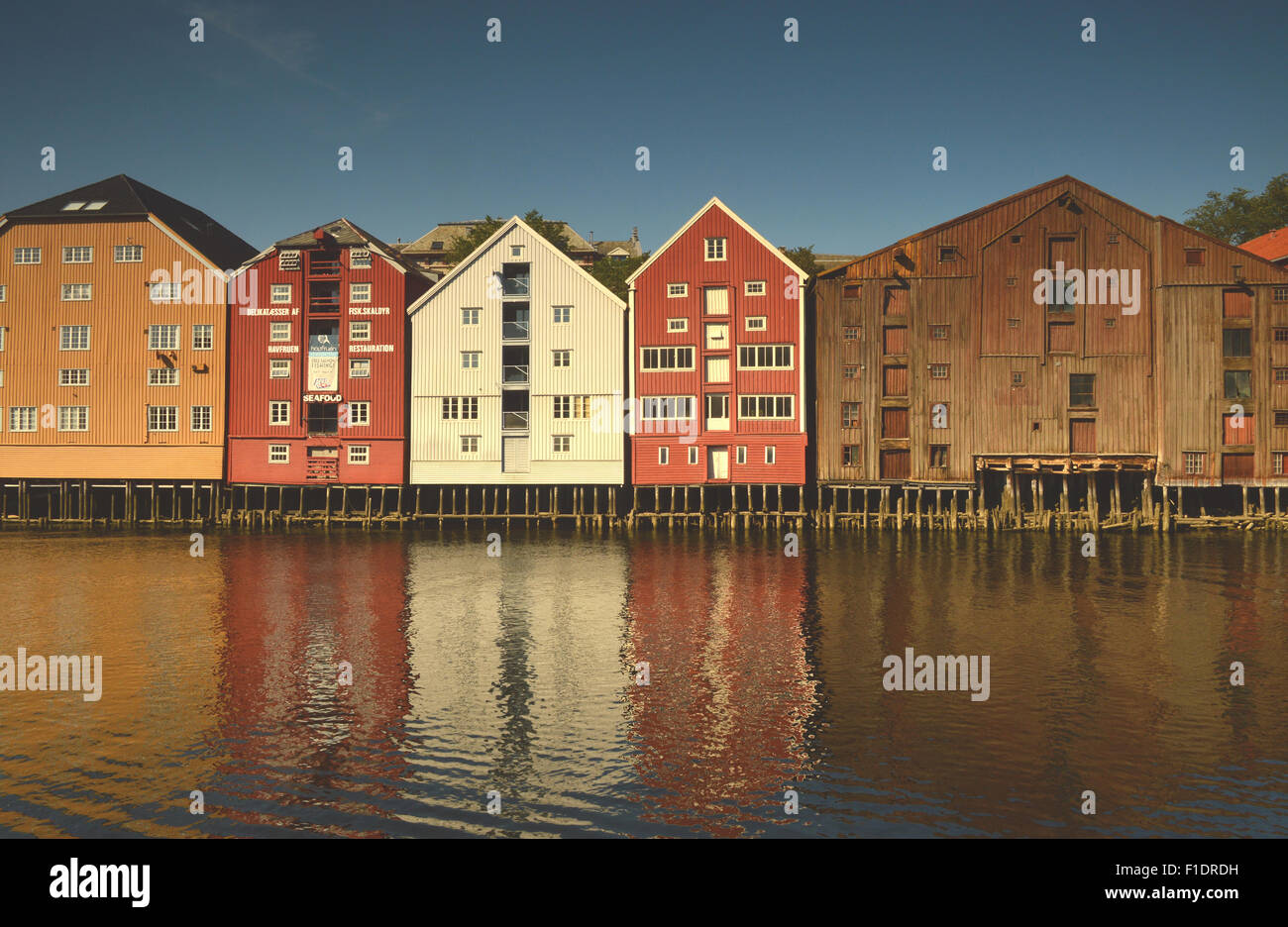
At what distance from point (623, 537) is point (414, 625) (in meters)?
26.1

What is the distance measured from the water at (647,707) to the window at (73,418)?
86.1ft

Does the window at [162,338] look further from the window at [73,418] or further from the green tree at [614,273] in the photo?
the green tree at [614,273]

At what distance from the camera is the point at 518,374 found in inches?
2345

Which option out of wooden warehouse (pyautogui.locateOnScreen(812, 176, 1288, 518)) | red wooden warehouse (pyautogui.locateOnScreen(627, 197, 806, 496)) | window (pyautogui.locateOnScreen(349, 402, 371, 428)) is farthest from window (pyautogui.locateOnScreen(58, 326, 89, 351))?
wooden warehouse (pyautogui.locateOnScreen(812, 176, 1288, 518))

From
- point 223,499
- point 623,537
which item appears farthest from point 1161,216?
point 223,499

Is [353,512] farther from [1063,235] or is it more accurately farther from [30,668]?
[1063,235]

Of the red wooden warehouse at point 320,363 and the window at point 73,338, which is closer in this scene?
the red wooden warehouse at point 320,363

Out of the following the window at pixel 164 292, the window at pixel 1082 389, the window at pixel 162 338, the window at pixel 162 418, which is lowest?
the window at pixel 162 418

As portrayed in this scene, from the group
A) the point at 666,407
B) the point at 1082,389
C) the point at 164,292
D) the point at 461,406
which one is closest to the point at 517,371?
the point at 461,406

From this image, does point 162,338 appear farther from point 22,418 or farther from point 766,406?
point 766,406

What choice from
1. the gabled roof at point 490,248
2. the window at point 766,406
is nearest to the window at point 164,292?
the gabled roof at point 490,248

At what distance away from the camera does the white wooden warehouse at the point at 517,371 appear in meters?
58.8

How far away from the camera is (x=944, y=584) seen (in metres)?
36.3

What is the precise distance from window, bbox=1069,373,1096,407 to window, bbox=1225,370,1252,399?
297 inches
